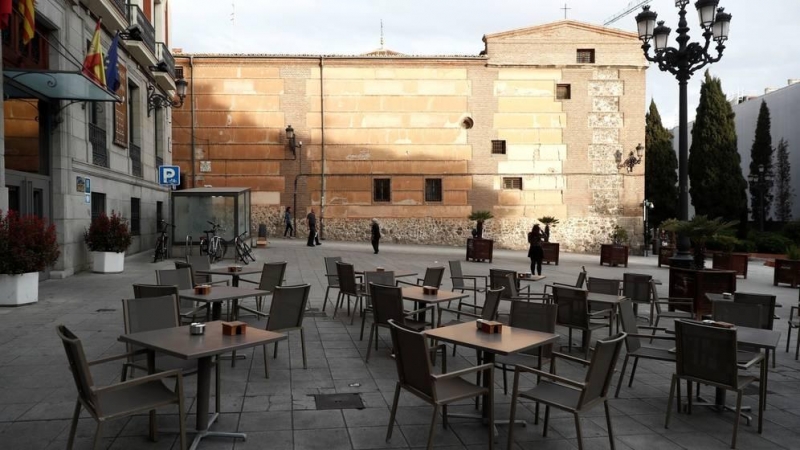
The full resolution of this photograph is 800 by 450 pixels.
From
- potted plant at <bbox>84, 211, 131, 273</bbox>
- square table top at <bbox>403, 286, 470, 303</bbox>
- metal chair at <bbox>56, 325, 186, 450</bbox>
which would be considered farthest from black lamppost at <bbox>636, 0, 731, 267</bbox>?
potted plant at <bbox>84, 211, 131, 273</bbox>

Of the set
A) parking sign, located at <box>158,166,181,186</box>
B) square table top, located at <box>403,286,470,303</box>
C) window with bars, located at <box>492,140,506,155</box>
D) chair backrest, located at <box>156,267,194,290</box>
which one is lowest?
square table top, located at <box>403,286,470,303</box>

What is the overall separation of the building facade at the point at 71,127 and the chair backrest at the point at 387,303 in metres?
7.70

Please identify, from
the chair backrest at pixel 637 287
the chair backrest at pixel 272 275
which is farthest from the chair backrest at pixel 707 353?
the chair backrest at pixel 272 275

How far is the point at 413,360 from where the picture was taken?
3.94m

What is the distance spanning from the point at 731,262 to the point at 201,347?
57.6 ft

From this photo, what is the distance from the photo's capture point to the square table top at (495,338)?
4.19 metres

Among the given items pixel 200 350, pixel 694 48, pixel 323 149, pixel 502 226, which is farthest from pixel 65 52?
pixel 502 226

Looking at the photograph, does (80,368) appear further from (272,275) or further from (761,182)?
(761,182)

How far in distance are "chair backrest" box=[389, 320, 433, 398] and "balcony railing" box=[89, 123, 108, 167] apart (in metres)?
13.3

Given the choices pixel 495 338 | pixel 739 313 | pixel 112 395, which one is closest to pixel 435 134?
pixel 739 313

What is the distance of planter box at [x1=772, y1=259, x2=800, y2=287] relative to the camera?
15.3m

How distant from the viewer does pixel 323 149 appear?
1091 inches

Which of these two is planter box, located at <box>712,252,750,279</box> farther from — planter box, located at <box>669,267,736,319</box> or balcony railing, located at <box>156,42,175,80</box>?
balcony railing, located at <box>156,42,175,80</box>

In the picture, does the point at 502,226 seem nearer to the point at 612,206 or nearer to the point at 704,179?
the point at 612,206
